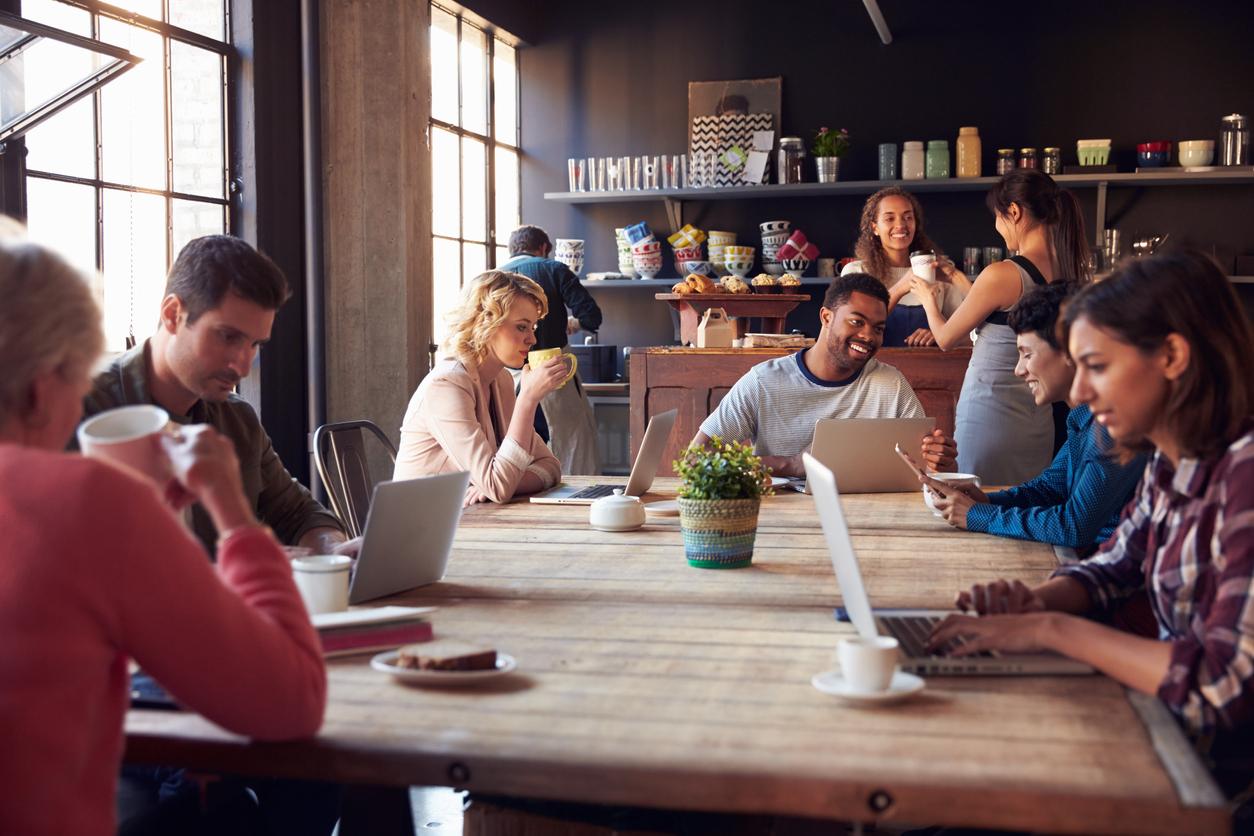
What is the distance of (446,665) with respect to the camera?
1.58 metres

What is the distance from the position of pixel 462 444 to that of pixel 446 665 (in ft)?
5.66

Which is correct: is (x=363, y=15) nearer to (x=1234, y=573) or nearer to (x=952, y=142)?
(x=952, y=142)

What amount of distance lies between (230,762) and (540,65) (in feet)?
22.7

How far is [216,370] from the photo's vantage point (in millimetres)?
2371

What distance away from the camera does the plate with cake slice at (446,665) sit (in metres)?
1.56

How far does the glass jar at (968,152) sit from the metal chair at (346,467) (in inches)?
172

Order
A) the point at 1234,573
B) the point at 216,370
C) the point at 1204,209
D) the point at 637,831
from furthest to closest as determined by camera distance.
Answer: the point at 1204,209 < the point at 216,370 < the point at 637,831 < the point at 1234,573

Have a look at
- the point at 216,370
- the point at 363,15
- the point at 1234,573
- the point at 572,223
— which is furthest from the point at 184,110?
the point at 1234,573

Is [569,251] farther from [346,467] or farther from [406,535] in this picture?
[406,535]

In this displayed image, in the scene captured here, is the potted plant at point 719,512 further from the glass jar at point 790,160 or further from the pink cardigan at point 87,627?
the glass jar at point 790,160

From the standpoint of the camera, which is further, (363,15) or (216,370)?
(363,15)

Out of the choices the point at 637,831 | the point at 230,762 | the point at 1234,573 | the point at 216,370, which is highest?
the point at 216,370

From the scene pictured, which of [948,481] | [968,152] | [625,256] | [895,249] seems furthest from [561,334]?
[948,481]

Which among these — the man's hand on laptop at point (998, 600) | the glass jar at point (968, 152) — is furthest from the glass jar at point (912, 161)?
the man's hand on laptop at point (998, 600)
